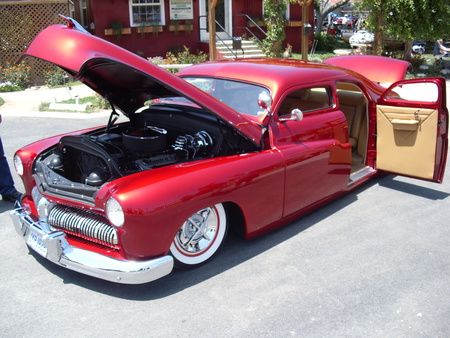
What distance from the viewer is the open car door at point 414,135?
491cm

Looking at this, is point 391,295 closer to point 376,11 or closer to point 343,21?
point 376,11

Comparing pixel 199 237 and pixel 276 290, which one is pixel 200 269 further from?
pixel 276 290

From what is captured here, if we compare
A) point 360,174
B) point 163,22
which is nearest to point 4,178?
point 360,174

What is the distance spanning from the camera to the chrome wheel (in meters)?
3.54

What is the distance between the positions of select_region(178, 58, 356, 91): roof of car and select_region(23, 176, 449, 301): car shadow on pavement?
1370mm

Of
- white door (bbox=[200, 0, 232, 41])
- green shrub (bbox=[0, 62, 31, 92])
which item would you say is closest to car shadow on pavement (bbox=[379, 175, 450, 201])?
green shrub (bbox=[0, 62, 31, 92])

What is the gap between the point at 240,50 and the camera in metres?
17.1

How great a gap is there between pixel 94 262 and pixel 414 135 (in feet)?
11.8

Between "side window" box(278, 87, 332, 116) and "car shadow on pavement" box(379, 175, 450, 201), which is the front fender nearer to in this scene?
"side window" box(278, 87, 332, 116)

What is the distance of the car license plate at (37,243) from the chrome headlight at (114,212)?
677 mm

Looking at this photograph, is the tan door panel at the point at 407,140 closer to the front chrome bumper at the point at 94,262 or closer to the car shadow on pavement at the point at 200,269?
the car shadow on pavement at the point at 200,269

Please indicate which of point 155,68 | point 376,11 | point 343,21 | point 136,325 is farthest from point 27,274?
point 343,21

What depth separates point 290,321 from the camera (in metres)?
3.10

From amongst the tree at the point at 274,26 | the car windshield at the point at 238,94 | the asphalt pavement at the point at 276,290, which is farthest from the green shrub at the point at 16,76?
the car windshield at the point at 238,94
